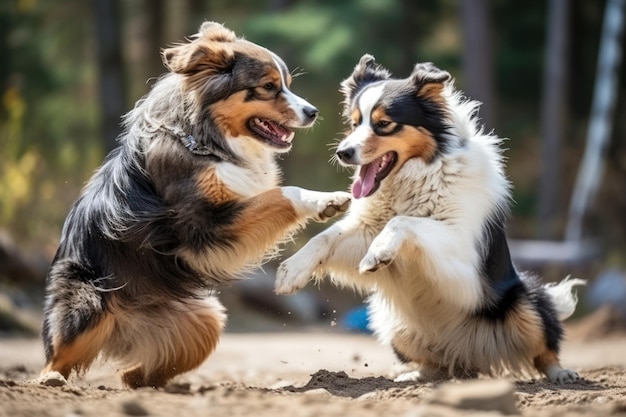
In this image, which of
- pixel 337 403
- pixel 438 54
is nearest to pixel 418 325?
pixel 337 403

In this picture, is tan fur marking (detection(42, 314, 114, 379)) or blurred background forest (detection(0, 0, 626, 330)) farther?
blurred background forest (detection(0, 0, 626, 330))

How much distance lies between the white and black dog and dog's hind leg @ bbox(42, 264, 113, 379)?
1.10m

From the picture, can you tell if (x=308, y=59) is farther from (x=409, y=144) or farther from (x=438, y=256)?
(x=438, y=256)

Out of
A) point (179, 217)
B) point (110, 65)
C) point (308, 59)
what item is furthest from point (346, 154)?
point (110, 65)

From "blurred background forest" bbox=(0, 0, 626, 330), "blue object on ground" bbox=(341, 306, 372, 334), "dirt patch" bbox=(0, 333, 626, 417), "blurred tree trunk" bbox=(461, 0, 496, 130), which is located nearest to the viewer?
"dirt patch" bbox=(0, 333, 626, 417)

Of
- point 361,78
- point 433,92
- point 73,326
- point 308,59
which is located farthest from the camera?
point 308,59

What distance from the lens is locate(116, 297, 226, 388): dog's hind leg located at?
5883mm

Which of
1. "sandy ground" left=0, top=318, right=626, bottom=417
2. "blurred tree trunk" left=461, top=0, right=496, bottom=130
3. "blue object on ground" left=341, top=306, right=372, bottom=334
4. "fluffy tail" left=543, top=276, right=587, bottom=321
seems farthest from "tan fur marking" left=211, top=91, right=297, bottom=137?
"blurred tree trunk" left=461, top=0, right=496, bottom=130

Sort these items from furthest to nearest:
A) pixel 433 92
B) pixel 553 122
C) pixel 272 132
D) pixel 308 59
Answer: pixel 553 122 → pixel 308 59 → pixel 272 132 → pixel 433 92

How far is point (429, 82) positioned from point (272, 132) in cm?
107

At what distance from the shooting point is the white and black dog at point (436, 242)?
571 centimetres

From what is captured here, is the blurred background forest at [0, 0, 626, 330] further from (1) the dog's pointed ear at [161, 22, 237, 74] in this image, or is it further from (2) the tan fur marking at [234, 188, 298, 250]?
(2) the tan fur marking at [234, 188, 298, 250]

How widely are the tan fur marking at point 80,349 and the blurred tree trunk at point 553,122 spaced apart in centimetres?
1203

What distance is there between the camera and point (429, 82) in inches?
233
